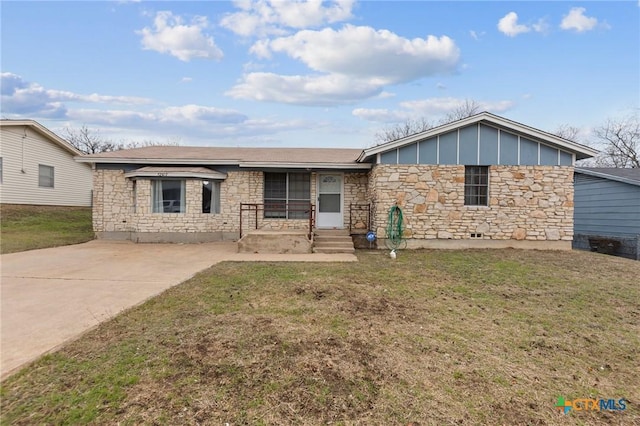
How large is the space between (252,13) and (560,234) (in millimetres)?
12571

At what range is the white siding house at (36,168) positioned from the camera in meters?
15.4

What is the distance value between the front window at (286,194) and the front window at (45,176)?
13.7 m

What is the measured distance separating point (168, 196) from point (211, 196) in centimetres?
156

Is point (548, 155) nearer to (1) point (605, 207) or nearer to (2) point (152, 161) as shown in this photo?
(1) point (605, 207)

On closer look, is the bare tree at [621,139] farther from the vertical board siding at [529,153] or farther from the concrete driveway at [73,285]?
the concrete driveway at [73,285]

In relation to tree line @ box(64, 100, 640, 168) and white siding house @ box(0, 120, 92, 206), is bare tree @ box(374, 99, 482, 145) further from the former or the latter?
white siding house @ box(0, 120, 92, 206)

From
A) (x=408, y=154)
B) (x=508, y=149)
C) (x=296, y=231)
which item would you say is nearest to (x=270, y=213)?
(x=296, y=231)

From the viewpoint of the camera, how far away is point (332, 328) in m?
3.83

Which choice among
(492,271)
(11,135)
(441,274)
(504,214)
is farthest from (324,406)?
(11,135)

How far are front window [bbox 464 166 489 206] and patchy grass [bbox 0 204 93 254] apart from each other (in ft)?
47.4

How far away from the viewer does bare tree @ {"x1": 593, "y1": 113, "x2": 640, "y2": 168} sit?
24.8 metres

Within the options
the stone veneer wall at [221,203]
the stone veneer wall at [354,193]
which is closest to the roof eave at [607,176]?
the stone veneer wall at [354,193]

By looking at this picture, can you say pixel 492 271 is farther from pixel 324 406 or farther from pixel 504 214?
pixel 324 406

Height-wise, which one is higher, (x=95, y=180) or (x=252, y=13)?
(x=252, y=13)
